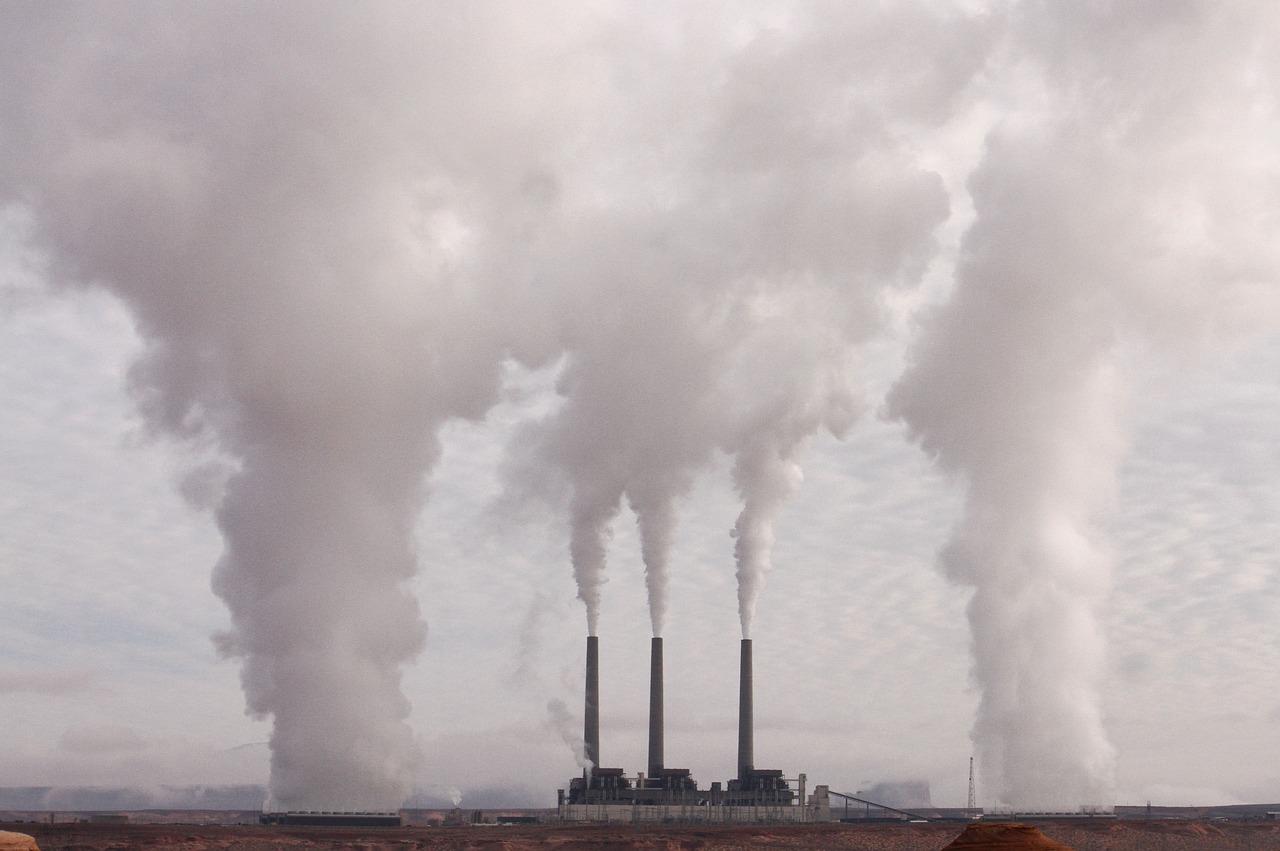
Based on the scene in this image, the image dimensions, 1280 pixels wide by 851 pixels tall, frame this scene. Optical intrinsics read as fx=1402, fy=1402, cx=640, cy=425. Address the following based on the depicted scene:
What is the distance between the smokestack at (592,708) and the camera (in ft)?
621

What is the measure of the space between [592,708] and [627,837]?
176 feet

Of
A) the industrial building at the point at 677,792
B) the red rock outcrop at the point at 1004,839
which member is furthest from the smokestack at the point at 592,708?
the red rock outcrop at the point at 1004,839

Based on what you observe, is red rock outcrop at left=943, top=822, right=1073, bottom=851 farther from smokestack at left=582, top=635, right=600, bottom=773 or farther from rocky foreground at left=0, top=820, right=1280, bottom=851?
smokestack at left=582, top=635, right=600, bottom=773

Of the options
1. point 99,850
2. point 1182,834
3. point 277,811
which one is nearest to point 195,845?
point 99,850

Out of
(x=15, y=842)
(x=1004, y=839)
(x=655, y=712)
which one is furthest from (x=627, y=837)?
(x=15, y=842)

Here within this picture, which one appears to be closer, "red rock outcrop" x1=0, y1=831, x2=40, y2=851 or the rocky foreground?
"red rock outcrop" x1=0, y1=831, x2=40, y2=851

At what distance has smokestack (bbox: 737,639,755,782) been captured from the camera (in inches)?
7190

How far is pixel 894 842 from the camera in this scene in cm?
14700

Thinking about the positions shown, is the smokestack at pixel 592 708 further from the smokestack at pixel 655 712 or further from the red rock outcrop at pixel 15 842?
the red rock outcrop at pixel 15 842

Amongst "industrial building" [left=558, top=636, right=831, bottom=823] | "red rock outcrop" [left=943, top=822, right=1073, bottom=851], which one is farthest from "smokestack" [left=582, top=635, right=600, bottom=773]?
"red rock outcrop" [left=943, top=822, right=1073, bottom=851]

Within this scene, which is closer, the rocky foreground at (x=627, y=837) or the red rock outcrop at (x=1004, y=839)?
the red rock outcrop at (x=1004, y=839)

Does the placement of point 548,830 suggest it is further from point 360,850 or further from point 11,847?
point 11,847

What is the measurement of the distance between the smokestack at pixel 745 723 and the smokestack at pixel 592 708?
19.7 m

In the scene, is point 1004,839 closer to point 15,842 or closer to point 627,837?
point 15,842
